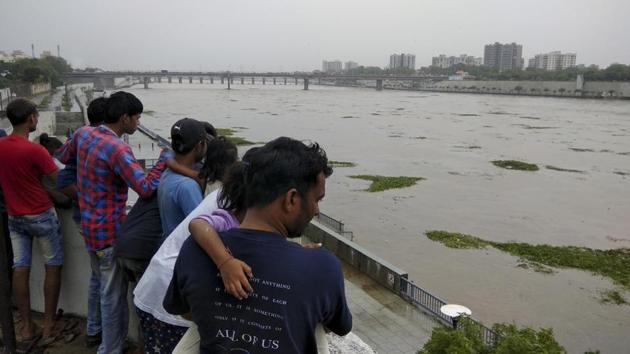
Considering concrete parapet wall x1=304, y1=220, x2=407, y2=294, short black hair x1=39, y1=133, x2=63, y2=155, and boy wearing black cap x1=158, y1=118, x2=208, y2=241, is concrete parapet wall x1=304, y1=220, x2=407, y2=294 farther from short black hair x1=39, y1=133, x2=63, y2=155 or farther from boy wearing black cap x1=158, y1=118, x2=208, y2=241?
boy wearing black cap x1=158, y1=118, x2=208, y2=241

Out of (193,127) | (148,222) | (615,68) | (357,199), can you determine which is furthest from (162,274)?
(615,68)

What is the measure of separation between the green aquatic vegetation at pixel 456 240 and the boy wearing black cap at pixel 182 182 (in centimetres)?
1163

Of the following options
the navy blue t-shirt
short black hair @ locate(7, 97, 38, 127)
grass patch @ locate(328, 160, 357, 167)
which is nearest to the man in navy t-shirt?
the navy blue t-shirt

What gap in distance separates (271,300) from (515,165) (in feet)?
85.7

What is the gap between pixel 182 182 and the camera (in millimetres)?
2273

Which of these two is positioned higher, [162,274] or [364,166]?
[162,274]

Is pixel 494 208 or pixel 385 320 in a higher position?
pixel 385 320

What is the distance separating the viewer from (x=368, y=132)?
3894cm

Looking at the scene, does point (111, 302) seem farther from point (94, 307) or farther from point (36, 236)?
point (36, 236)

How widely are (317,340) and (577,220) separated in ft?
57.0

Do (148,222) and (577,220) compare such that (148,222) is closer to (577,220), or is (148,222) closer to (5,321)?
(5,321)

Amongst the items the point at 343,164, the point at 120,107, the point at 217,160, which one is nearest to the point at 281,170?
the point at 217,160

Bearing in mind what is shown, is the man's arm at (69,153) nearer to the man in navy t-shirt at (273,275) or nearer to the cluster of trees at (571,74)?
the man in navy t-shirt at (273,275)

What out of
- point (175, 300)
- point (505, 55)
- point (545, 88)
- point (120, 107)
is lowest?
point (175, 300)
